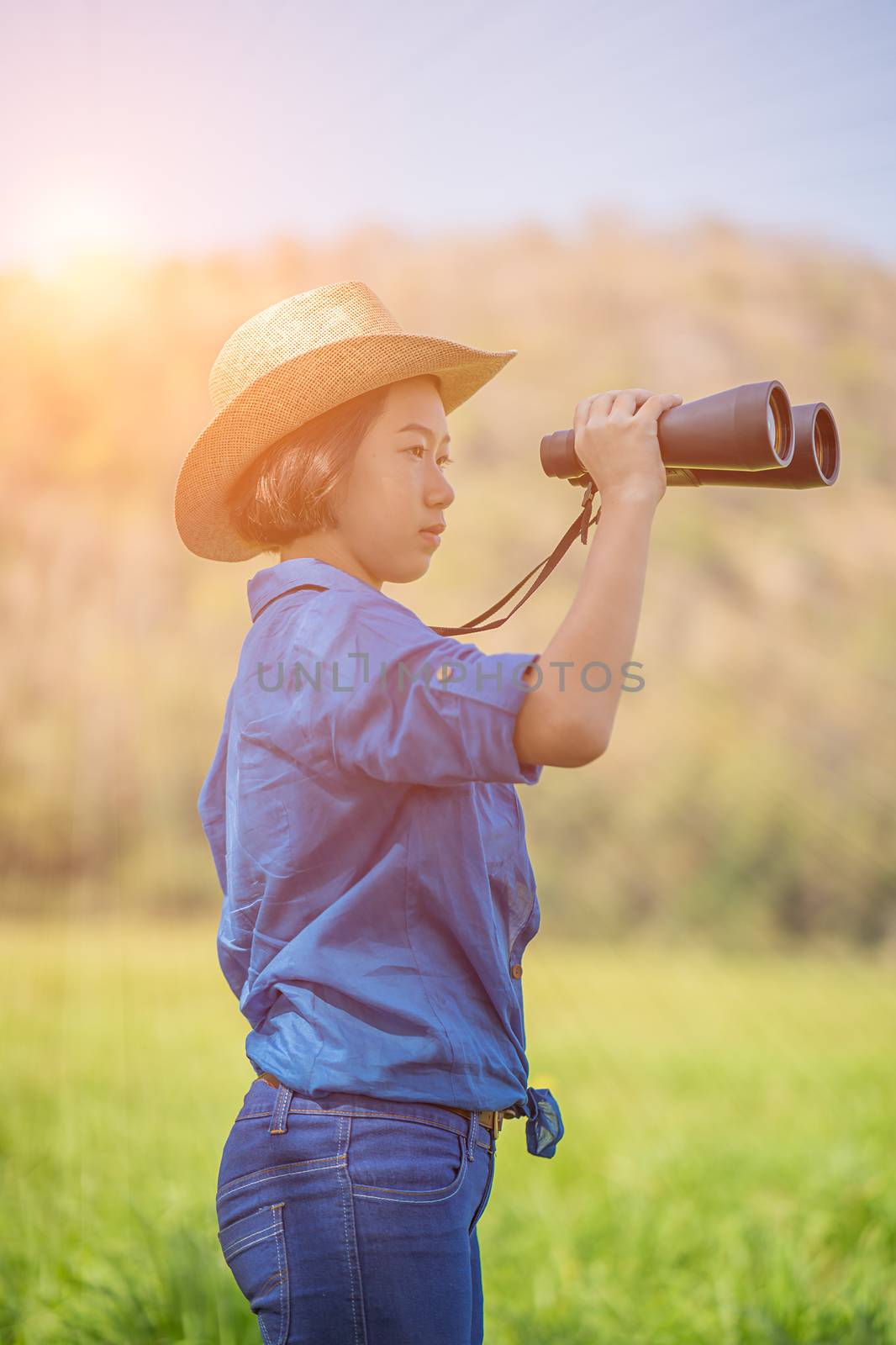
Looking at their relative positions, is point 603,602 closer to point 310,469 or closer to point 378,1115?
point 310,469

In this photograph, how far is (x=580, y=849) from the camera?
11828mm

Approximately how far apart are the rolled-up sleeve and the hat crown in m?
0.48

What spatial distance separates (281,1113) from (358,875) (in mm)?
261

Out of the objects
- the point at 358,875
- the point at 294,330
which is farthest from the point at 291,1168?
the point at 294,330

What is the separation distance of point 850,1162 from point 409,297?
66.0 feet

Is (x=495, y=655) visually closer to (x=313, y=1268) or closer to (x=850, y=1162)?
(x=313, y=1268)

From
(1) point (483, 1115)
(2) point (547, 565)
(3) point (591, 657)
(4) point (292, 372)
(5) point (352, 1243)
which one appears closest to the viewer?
(3) point (591, 657)

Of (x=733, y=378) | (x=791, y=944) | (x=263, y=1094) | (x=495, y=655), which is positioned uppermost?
(x=733, y=378)

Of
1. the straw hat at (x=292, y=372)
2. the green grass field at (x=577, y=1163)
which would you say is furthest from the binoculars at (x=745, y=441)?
the green grass field at (x=577, y=1163)

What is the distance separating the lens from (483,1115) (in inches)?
51.7

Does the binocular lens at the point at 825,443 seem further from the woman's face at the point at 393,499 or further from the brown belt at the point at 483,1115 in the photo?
the brown belt at the point at 483,1115

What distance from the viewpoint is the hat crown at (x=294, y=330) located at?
1.47 m

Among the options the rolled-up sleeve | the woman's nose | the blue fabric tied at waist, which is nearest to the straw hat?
the woman's nose

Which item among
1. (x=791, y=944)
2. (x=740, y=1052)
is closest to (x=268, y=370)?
(x=740, y=1052)
